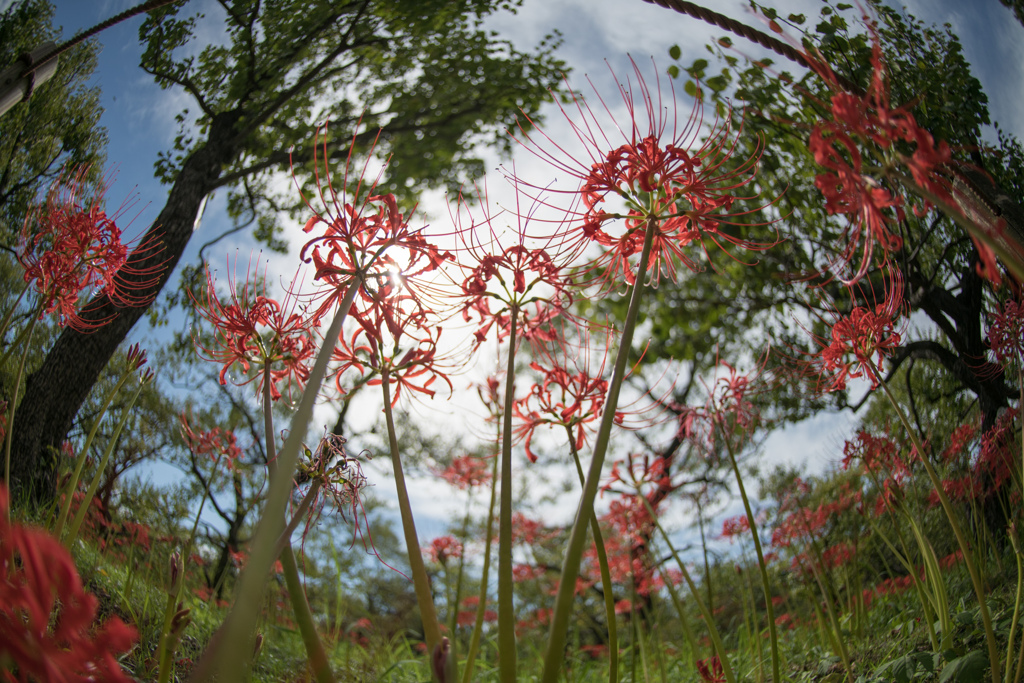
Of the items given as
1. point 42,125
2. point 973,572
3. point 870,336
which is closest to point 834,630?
point 973,572

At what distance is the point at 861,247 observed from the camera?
1300 mm

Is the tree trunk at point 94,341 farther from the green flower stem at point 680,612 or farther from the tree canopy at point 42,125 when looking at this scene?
the green flower stem at point 680,612

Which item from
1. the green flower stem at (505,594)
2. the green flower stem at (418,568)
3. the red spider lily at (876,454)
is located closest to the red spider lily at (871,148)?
the green flower stem at (505,594)

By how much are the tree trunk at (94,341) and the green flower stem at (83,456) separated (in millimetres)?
40

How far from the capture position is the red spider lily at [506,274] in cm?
92

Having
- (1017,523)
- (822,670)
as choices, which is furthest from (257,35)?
(822,670)

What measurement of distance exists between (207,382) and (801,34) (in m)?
1.52

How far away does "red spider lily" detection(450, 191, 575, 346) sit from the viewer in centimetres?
92

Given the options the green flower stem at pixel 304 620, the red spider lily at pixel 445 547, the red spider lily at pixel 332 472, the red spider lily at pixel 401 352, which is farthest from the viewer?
the red spider lily at pixel 445 547

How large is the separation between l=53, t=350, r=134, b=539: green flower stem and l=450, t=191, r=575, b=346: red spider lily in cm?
65

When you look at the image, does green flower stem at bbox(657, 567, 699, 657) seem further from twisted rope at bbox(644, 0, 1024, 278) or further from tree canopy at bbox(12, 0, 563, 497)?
tree canopy at bbox(12, 0, 563, 497)

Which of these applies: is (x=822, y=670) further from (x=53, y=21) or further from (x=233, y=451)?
(x=53, y=21)

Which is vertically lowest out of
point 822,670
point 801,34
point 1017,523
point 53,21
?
point 822,670

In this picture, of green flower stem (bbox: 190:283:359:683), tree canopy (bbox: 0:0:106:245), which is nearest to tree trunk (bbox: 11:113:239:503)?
tree canopy (bbox: 0:0:106:245)
